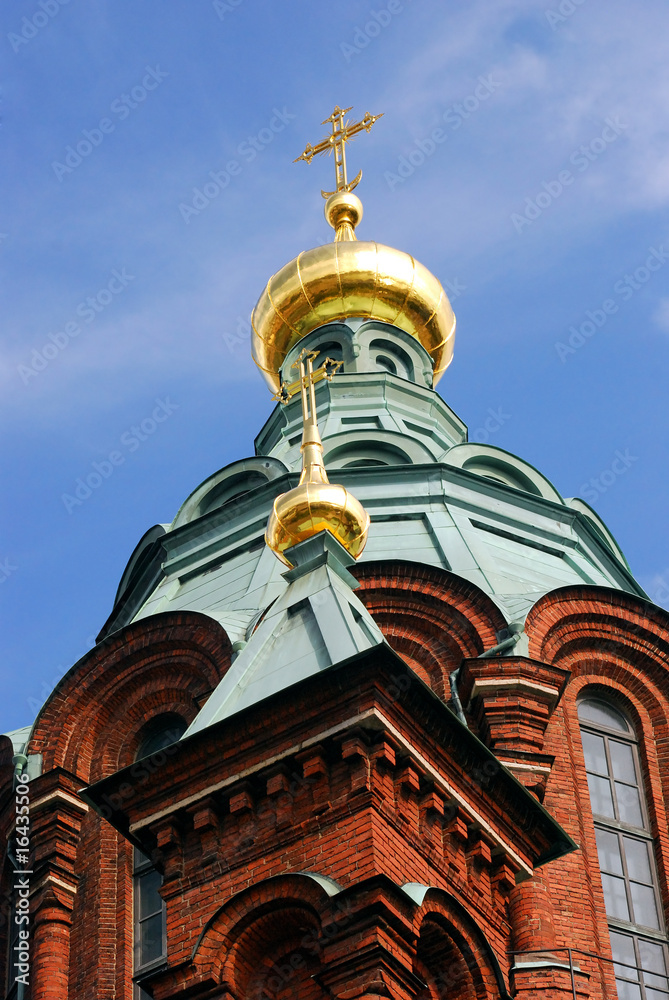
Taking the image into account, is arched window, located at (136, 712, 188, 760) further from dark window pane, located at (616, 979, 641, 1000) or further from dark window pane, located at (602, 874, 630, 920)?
dark window pane, located at (616, 979, 641, 1000)

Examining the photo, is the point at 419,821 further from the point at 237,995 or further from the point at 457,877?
the point at 237,995

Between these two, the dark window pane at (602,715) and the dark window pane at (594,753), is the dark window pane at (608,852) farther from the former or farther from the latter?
the dark window pane at (602,715)

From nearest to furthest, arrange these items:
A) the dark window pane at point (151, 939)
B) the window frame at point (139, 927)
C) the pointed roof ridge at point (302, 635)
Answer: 1. the pointed roof ridge at point (302, 635)
2. the window frame at point (139, 927)
3. the dark window pane at point (151, 939)

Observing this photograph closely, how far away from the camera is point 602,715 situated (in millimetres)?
24703

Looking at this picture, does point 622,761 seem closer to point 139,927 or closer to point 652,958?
point 652,958

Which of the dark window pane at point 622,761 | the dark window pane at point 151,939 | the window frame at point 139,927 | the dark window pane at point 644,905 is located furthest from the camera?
the dark window pane at point 622,761

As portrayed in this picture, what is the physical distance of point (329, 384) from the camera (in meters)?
30.7

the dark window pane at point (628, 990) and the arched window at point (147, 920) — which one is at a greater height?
the arched window at point (147, 920)

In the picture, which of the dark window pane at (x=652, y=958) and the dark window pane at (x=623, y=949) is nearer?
the dark window pane at (x=623, y=949)

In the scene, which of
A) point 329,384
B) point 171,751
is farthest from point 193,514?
point 171,751

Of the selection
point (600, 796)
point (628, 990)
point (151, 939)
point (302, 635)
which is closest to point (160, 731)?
point (151, 939)

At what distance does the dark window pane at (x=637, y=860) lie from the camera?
901 inches

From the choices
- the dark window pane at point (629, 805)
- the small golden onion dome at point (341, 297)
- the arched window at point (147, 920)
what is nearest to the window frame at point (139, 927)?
the arched window at point (147, 920)

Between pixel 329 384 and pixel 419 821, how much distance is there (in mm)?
13786
